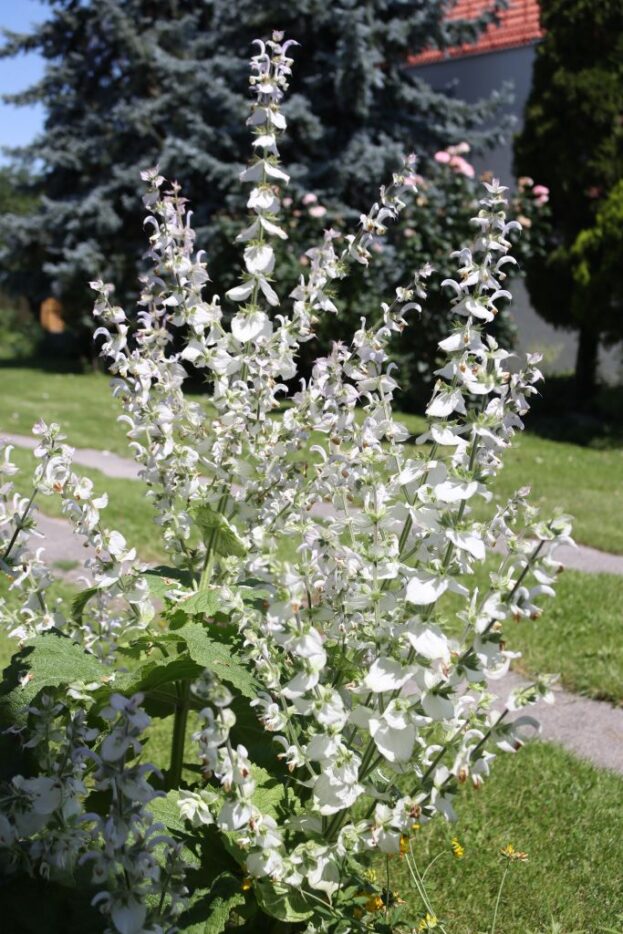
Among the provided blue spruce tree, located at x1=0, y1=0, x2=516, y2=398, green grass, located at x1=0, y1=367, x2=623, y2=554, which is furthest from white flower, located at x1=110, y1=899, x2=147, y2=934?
blue spruce tree, located at x1=0, y1=0, x2=516, y2=398

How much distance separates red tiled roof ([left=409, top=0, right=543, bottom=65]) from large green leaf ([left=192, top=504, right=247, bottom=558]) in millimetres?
14764

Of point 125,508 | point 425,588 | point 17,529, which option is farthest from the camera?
point 125,508

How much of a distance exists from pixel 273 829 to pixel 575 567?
4.32 metres

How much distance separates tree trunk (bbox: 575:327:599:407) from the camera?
479 inches

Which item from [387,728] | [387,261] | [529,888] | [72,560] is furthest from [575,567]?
[387,261]

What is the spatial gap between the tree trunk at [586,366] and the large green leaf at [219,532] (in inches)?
408

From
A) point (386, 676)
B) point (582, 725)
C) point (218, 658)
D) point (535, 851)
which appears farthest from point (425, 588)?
point (582, 725)

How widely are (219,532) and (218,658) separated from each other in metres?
0.49

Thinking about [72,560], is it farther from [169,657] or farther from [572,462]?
[572,462]

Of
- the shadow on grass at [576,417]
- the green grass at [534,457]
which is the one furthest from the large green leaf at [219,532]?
the shadow on grass at [576,417]

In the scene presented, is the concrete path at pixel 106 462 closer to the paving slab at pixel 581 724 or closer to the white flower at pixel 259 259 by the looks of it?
the paving slab at pixel 581 724

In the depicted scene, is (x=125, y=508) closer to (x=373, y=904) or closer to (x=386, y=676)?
(x=373, y=904)

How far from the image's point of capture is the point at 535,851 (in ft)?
8.98

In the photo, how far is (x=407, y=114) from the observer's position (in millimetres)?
14773
